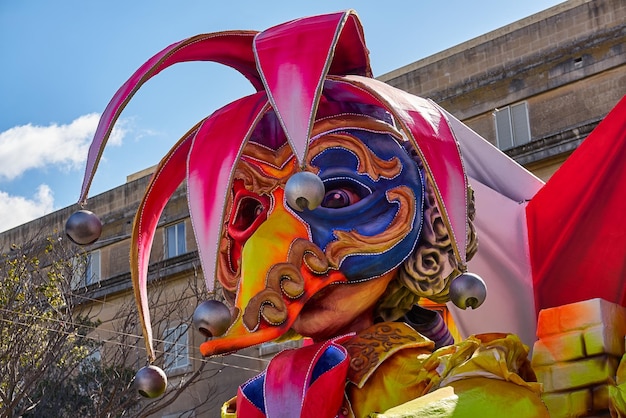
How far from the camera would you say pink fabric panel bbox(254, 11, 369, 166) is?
3416 millimetres

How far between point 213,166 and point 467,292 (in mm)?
923

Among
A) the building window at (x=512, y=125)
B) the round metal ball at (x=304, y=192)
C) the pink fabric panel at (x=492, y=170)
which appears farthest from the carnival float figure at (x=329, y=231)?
the building window at (x=512, y=125)

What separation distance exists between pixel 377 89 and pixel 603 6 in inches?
450

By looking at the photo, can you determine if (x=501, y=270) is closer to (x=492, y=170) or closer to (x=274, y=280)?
(x=492, y=170)

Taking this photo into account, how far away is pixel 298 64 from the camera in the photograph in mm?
3598

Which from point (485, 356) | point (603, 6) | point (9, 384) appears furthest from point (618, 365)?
point (603, 6)

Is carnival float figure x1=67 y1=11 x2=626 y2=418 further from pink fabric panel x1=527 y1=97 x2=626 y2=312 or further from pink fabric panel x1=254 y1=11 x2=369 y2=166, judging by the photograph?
pink fabric panel x1=527 y1=97 x2=626 y2=312

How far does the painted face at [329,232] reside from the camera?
12.1 feet

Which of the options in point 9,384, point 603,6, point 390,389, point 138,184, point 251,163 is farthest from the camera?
point 138,184

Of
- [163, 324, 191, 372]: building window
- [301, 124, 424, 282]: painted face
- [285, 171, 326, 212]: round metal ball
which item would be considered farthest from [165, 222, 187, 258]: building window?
[285, 171, 326, 212]: round metal ball

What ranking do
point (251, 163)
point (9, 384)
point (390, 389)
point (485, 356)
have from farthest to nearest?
point (9, 384) < point (251, 163) < point (390, 389) < point (485, 356)

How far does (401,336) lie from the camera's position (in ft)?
12.4

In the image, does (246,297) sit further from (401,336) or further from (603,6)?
(603,6)

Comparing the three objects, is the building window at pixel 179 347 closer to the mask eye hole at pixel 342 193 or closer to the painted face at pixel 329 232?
the painted face at pixel 329 232
